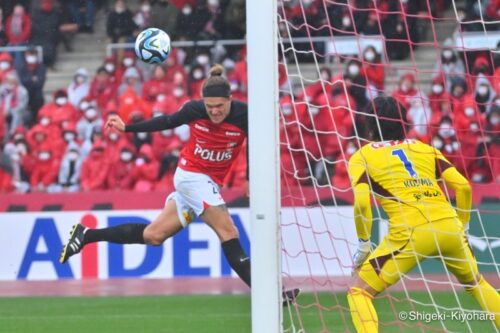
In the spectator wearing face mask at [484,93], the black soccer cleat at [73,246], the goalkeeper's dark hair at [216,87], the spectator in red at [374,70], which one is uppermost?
the spectator in red at [374,70]

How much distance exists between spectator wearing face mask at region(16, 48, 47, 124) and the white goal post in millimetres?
10962

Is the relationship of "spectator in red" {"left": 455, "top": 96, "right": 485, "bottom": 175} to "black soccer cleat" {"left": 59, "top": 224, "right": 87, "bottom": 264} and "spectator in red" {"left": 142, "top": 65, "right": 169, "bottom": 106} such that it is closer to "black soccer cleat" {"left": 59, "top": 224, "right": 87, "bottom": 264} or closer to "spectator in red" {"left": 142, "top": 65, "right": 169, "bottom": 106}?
"spectator in red" {"left": 142, "top": 65, "right": 169, "bottom": 106}

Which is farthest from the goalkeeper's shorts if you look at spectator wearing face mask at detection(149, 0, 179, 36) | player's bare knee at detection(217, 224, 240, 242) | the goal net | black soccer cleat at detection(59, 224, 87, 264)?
spectator wearing face mask at detection(149, 0, 179, 36)

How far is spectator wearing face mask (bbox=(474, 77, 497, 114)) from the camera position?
43.0ft

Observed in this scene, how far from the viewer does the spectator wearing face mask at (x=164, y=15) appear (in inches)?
685

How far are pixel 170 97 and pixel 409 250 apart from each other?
897 centimetres

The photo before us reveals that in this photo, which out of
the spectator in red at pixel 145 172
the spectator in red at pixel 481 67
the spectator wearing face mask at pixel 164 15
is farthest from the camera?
the spectator wearing face mask at pixel 164 15

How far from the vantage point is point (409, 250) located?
6.84 meters

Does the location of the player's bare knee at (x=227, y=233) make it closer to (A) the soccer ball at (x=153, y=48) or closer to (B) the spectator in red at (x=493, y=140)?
(A) the soccer ball at (x=153, y=48)

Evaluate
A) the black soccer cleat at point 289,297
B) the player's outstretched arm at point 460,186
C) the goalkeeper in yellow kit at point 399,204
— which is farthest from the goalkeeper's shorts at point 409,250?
the black soccer cleat at point 289,297

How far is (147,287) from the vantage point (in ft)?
39.5

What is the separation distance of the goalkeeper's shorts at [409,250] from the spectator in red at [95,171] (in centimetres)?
811

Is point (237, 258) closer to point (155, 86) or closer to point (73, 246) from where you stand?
point (73, 246)

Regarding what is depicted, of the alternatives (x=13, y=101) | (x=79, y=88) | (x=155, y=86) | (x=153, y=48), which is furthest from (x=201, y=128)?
(x=13, y=101)
